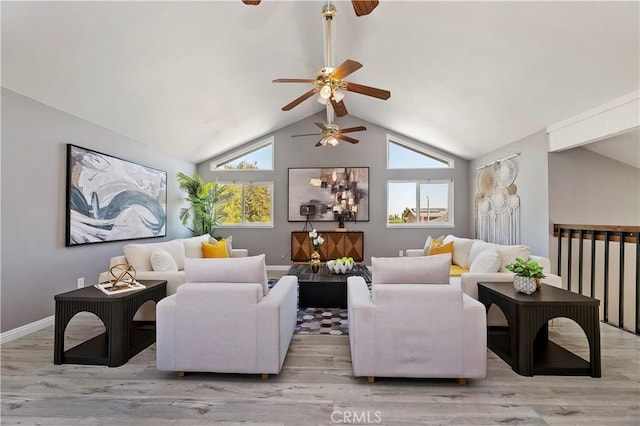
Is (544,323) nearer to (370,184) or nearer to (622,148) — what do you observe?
(622,148)

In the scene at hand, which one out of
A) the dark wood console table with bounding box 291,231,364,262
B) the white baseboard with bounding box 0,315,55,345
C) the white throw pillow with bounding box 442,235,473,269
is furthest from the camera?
the dark wood console table with bounding box 291,231,364,262

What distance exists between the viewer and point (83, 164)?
3.75m

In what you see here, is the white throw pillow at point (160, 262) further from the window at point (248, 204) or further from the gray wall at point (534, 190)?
the gray wall at point (534, 190)

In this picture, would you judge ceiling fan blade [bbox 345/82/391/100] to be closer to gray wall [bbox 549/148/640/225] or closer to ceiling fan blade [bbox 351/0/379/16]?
ceiling fan blade [bbox 351/0/379/16]

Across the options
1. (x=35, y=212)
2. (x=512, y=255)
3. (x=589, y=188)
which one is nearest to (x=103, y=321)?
(x=35, y=212)

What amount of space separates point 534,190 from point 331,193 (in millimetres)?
3659

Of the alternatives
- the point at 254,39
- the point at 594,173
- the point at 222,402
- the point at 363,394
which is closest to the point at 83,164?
the point at 254,39

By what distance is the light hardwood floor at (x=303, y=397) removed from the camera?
5.90 ft

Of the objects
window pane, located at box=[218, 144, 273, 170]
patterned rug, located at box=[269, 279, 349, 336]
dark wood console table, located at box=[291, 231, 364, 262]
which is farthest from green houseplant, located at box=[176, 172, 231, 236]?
patterned rug, located at box=[269, 279, 349, 336]

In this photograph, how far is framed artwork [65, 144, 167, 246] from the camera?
11.9ft

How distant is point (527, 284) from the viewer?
8.20 feet

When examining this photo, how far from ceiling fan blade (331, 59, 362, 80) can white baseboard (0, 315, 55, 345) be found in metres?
3.87

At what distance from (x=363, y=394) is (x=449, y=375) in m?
0.61

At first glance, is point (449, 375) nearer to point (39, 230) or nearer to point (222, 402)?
point (222, 402)
